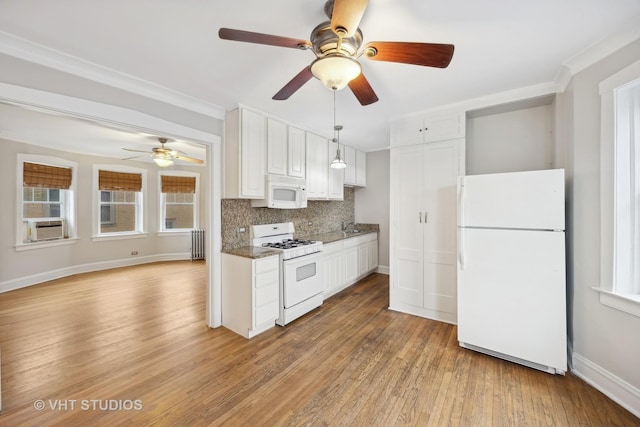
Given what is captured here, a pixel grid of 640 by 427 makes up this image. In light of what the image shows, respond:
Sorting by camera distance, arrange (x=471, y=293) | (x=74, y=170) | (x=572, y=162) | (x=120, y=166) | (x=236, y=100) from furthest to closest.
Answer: (x=120, y=166) < (x=74, y=170) < (x=236, y=100) < (x=471, y=293) < (x=572, y=162)

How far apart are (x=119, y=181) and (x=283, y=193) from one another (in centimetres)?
467

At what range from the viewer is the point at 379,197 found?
17.3ft

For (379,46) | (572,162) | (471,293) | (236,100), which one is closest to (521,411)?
(471,293)

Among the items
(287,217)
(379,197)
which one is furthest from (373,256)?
(287,217)

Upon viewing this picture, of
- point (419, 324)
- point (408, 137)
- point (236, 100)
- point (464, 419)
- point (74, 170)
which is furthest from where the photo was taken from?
point (74, 170)

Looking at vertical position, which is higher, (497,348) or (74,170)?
(74,170)

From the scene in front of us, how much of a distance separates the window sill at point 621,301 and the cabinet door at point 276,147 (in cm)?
323

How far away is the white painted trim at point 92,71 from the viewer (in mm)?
1791

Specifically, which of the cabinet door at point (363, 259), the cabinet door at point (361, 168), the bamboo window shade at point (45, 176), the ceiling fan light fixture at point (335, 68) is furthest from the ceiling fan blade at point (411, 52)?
the bamboo window shade at point (45, 176)

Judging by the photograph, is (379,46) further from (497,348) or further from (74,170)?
(74,170)

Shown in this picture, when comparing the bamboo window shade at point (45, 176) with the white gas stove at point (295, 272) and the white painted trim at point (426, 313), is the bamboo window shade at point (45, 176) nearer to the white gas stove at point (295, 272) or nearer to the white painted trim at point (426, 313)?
the white gas stove at point (295, 272)

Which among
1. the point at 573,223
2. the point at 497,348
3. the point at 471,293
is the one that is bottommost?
the point at 497,348

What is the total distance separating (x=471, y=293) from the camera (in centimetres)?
244

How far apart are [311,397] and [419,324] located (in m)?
1.69
